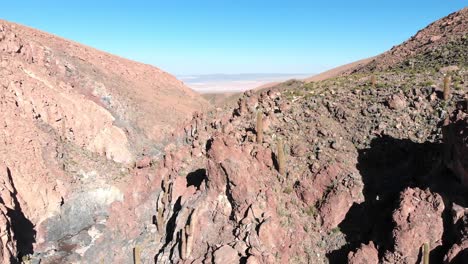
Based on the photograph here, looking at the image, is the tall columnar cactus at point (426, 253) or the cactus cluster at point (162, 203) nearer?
the tall columnar cactus at point (426, 253)

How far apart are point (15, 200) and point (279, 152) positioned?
53.2 feet

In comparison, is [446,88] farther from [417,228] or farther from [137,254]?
[137,254]

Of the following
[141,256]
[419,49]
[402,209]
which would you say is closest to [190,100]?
[419,49]

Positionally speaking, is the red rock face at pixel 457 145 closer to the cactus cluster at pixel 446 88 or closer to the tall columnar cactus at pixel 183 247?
the cactus cluster at pixel 446 88

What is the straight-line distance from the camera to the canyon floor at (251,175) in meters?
15.3

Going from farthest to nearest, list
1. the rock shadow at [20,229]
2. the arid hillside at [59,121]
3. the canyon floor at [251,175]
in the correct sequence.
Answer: the arid hillside at [59,121] → the rock shadow at [20,229] → the canyon floor at [251,175]

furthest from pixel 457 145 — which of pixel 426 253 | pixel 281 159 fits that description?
pixel 281 159

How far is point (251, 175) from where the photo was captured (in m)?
17.5

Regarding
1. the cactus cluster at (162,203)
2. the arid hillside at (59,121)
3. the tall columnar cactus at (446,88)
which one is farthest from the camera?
the arid hillside at (59,121)

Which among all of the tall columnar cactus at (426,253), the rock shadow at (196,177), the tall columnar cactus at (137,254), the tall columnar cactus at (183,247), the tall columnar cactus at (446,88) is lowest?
the tall columnar cactus at (137,254)

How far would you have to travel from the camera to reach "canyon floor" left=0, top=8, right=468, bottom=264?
50.2 ft

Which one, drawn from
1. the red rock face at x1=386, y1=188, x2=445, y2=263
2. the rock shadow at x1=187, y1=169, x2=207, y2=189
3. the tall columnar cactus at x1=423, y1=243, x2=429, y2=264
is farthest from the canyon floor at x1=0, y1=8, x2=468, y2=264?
the tall columnar cactus at x1=423, y1=243, x2=429, y2=264

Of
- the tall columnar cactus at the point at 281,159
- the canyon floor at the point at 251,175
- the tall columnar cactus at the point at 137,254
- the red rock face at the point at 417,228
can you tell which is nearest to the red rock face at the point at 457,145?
the canyon floor at the point at 251,175

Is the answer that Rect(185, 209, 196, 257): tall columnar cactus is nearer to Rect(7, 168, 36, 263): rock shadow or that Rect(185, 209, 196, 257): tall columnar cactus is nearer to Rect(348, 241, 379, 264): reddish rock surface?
Rect(348, 241, 379, 264): reddish rock surface
